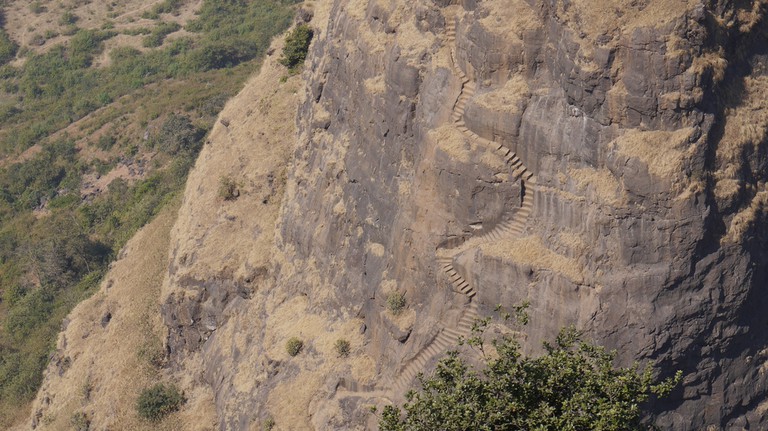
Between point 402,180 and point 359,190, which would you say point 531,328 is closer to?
point 402,180

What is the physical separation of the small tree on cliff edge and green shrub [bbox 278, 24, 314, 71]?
2812 cm

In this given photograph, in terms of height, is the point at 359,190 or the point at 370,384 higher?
the point at 359,190

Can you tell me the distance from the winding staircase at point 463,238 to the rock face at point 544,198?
66mm

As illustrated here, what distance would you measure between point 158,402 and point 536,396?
23.3m

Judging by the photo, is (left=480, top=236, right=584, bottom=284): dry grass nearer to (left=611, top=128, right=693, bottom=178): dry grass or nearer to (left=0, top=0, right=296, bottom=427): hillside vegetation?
(left=611, top=128, right=693, bottom=178): dry grass

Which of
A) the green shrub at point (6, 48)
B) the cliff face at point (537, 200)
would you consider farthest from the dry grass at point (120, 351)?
the green shrub at point (6, 48)

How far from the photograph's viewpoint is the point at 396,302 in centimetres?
3375

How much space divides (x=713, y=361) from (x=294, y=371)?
1563 centimetres

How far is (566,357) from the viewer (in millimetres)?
24625

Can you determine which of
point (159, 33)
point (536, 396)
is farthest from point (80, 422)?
point (159, 33)

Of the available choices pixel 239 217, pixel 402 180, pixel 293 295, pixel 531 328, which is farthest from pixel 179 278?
pixel 531 328

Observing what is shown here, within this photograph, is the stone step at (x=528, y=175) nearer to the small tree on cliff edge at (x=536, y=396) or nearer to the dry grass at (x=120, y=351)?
the small tree on cliff edge at (x=536, y=396)

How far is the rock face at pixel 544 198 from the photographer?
27844 mm

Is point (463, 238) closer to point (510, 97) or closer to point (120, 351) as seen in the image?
point (510, 97)
